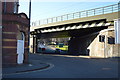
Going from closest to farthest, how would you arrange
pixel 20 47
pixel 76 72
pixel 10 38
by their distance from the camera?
1. pixel 76 72
2. pixel 10 38
3. pixel 20 47

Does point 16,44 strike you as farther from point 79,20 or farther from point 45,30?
point 45,30

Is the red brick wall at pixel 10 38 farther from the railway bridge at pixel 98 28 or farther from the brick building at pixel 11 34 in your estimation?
the railway bridge at pixel 98 28

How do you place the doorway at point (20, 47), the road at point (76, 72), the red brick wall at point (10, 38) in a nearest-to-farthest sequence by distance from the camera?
the road at point (76, 72), the red brick wall at point (10, 38), the doorway at point (20, 47)

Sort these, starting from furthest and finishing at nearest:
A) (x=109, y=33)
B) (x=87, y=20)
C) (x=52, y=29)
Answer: (x=52, y=29), (x=87, y=20), (x=109, y=33)

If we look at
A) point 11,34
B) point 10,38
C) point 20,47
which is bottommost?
point 20,47

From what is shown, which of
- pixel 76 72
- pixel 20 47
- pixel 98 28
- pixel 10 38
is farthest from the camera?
pixel 98 28

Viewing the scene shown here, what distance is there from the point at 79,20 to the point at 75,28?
2759mm

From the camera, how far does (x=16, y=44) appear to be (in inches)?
602

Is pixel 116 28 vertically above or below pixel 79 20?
below

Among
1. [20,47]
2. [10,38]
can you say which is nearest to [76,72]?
[20,47]

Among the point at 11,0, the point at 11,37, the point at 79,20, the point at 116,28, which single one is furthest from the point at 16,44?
the point at 79,20

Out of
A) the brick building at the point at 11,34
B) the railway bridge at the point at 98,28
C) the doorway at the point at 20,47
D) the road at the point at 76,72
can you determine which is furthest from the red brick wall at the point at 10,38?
the railway bridge at the point at 98,28

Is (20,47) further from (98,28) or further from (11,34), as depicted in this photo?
(98,28)

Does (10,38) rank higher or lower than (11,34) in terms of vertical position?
lower
